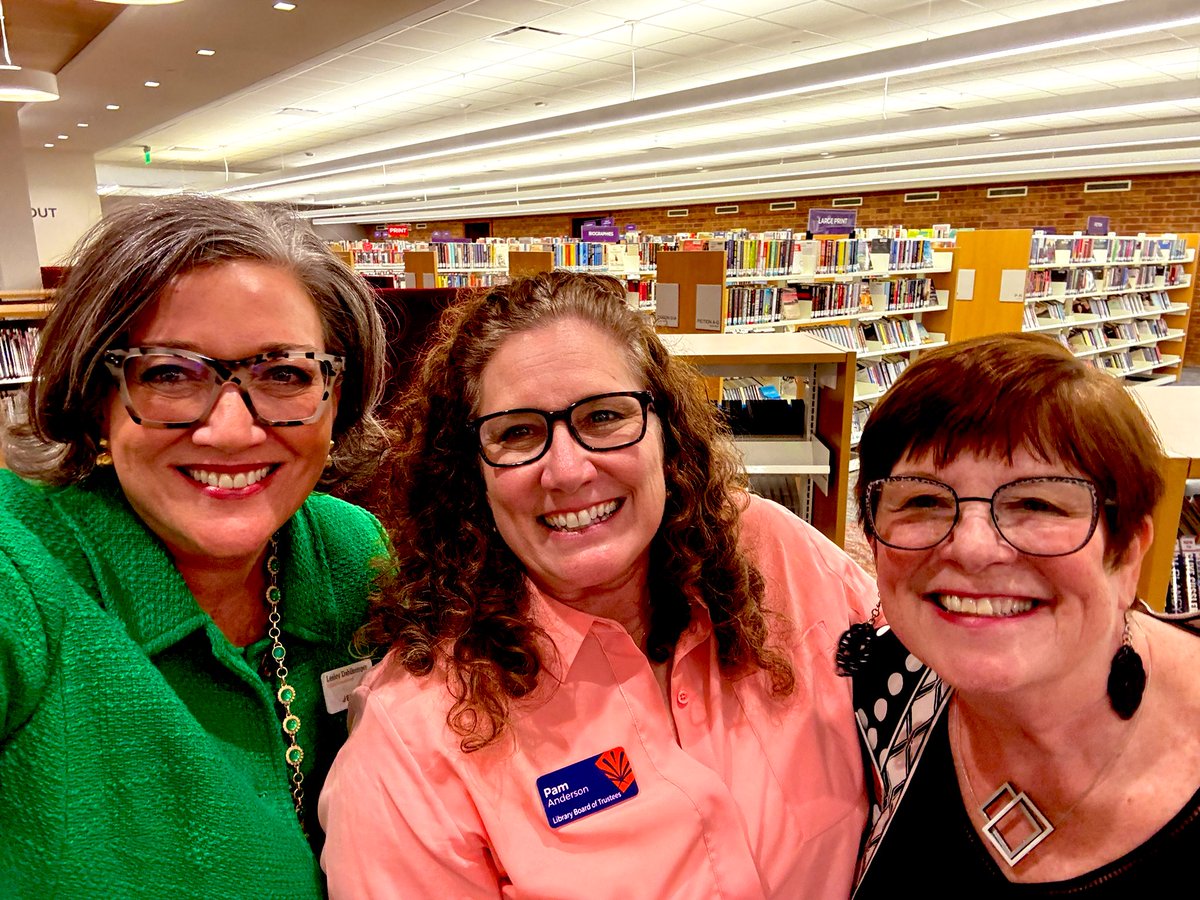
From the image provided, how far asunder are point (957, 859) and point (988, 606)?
40 centimetres

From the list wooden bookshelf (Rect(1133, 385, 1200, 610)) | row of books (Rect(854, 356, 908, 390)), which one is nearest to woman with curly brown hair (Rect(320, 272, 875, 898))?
wooden bookshelf (Rect(1133, 385, 1200, 610))

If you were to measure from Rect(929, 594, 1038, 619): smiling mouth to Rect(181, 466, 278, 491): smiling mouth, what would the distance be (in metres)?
0.97

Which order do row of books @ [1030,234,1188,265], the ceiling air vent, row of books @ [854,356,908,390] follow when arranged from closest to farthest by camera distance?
1. row of books @ [854,356,908,390]
2. the ceiling air vent
3. row of books @ [1030,234,1188,265]

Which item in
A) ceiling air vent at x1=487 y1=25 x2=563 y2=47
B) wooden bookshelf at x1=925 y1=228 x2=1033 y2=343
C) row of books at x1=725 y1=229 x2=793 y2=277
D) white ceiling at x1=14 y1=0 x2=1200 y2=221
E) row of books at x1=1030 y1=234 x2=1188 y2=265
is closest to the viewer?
white ceiling at x1=14 y1=0 x2=1200 y2=221

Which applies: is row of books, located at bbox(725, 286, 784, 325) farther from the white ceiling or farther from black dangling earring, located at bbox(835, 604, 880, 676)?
black dangling earring, located at bbox(835, 604, 880, 676)

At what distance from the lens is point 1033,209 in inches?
585

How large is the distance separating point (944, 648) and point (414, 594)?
799 millimetres

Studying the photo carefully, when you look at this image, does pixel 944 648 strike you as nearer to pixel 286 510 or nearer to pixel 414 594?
pixel 414 594

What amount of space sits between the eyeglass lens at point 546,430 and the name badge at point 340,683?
0.46 m

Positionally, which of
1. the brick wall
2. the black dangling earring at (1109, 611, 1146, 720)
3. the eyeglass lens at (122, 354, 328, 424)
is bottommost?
the black dangling earring at (1109, 611, 1146, 720)

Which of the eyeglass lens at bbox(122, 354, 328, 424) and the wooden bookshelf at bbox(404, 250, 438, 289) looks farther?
the wooden bookshelf at bbox(404, 250, 438, 289)

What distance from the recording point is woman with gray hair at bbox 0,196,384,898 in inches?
37.9

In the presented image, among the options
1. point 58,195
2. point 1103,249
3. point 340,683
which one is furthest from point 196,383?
point 58,195

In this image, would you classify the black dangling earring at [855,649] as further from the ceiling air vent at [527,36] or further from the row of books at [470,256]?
the row of books at [470,256]
